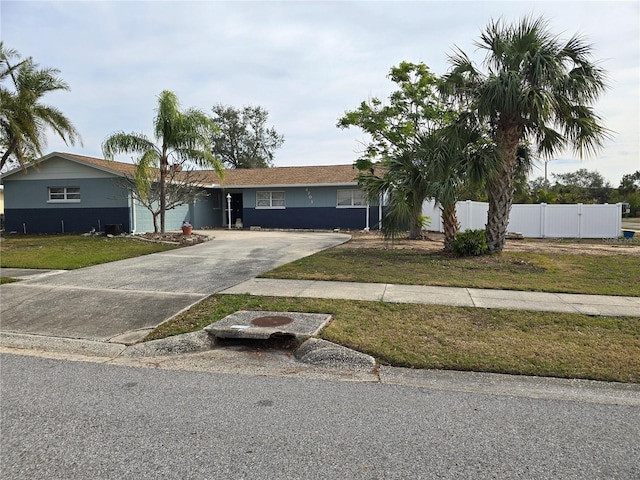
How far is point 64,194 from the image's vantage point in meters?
21.5

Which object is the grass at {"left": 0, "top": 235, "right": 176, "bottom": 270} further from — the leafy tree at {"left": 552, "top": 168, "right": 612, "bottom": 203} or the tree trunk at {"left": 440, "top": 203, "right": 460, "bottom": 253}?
the leafy tree at {"left": 552, "top": 168, "right": 612, "bottom": 203}

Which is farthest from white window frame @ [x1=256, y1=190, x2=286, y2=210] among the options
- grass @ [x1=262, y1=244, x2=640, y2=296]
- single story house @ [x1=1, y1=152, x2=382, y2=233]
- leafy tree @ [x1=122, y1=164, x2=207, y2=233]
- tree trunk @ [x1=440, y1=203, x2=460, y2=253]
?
tree trunk @ [x1=440, y1=203, x2=460, y2=253]

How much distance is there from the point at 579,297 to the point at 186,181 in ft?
52.9

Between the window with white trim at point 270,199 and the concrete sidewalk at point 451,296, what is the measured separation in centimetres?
1738

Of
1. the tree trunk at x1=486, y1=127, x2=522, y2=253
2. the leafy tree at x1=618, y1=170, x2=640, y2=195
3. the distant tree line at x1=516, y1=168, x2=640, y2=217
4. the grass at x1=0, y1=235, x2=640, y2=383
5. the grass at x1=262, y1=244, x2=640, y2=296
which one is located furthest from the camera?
the leafy tree at x1=618, y1=170, x2=640, y2=195

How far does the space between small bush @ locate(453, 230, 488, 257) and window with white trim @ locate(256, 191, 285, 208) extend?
1514 cm

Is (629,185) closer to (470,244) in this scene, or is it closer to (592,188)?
(592,188)

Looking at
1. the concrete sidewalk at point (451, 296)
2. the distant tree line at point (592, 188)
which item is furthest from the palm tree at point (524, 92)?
the distant tree line at point (592, 188)

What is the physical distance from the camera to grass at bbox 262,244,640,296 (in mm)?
9320

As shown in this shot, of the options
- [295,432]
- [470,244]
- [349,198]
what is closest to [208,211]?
[349,198]

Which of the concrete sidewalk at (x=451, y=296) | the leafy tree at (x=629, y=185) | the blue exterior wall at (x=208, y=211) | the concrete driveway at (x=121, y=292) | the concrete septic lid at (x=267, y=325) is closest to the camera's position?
the concrete septic lid at (x=267, y=325)

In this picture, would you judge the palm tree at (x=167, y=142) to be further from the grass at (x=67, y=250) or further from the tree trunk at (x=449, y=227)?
the tree trunk at (x=449, y=227)

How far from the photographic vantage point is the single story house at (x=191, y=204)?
20625mm

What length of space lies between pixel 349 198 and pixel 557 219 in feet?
34.3
